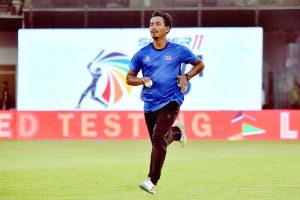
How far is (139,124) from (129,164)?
1170cm

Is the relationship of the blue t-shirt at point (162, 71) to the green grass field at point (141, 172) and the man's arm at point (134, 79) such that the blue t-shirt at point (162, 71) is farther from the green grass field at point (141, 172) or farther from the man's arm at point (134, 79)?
the green grass field at point (141, 172)

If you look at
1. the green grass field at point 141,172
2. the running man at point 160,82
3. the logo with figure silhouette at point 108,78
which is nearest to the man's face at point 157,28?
the running man at point 160,82

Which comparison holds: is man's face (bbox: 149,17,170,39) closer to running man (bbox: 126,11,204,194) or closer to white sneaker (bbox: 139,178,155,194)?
running man (bbox: 126,11,204,194)

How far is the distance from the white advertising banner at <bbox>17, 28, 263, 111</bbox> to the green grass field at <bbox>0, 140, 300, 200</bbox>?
8173 mm

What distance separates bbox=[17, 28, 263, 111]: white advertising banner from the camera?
3633cm

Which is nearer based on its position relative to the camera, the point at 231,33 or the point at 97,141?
the point at 97,141

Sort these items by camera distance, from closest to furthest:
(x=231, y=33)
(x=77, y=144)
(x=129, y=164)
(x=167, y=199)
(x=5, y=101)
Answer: (x=167, y=199)
(x=129, y=164)
(x=77, y=144)
(x=231, y=33)
(x=5, y=101)

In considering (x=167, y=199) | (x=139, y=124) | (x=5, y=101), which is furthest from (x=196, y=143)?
(x=167, y=199)

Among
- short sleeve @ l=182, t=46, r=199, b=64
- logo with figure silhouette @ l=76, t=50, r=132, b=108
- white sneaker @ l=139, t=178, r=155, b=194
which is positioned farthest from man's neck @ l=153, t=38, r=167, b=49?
logo with figure silhouette @ l=76, t=50, r=132, b=108

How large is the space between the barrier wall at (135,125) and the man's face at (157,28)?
62.5ft

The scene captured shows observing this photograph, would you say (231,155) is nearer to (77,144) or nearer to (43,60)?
(77,144)

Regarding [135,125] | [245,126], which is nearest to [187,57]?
[135,125]

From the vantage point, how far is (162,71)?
40.9ft

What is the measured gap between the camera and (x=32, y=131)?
1251 inches
